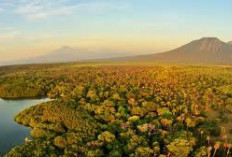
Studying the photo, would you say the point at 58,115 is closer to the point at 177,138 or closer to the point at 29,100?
the point at 177,138

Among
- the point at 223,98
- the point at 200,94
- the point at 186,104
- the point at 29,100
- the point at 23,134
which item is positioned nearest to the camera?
the point at 23,134

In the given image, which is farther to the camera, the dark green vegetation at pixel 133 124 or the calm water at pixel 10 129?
the calm water at pixel 10 129

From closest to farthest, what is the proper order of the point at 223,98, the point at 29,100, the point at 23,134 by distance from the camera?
the point at 23,134 → the point at 223,98 → the point at 29,100

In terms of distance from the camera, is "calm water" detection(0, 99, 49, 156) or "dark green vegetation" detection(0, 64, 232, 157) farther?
"calm water" detection(0, 99, 49, 156)

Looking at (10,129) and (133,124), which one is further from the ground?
(133,124)

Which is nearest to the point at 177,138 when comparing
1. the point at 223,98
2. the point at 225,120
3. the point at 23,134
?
the point at 225,120

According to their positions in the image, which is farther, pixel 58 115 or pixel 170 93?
pixel 170 93

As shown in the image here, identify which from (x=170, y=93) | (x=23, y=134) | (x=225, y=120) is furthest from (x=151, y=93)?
(x=23, y=134)

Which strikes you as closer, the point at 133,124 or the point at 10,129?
the point at 133,124
